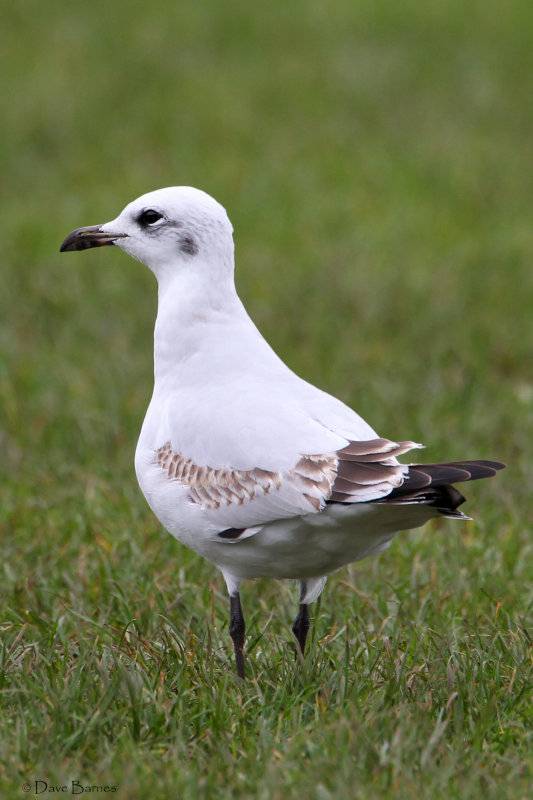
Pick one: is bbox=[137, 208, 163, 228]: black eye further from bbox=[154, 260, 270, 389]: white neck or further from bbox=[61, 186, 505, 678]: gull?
bbox=[154, 260, 270, 389]: white neck

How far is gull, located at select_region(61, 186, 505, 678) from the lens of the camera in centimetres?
335

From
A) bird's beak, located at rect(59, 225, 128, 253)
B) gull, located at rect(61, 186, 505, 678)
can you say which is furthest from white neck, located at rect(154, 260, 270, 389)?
bird's beak, located at rect(59, 225, 128, 253)

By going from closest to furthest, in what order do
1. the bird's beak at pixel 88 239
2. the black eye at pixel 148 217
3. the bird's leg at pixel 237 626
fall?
the bird's leg at pixel 237 626 < the black eye at pixel 148 217 < the bird's beak at pixel 88 239

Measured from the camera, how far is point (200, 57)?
1459 centimetres

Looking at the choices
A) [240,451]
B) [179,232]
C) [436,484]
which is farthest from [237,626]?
[179,232]

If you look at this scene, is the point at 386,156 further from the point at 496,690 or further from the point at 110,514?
the point at 496,690

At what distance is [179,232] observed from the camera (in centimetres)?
390

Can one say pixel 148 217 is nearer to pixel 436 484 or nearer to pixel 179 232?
pixel 179 232

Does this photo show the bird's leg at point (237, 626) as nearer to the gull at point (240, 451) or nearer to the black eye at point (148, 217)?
the gull at point (240, 451)

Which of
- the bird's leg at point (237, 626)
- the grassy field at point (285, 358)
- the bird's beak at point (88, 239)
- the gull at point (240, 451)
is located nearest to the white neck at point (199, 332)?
the gull at point (240, 451)

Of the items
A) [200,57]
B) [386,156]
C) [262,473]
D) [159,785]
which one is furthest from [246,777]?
[200,57]

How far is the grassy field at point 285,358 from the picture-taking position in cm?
337

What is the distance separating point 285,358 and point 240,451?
4.33 metres

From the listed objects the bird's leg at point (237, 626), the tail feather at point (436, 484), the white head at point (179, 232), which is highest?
the white head at point (179, 232)
